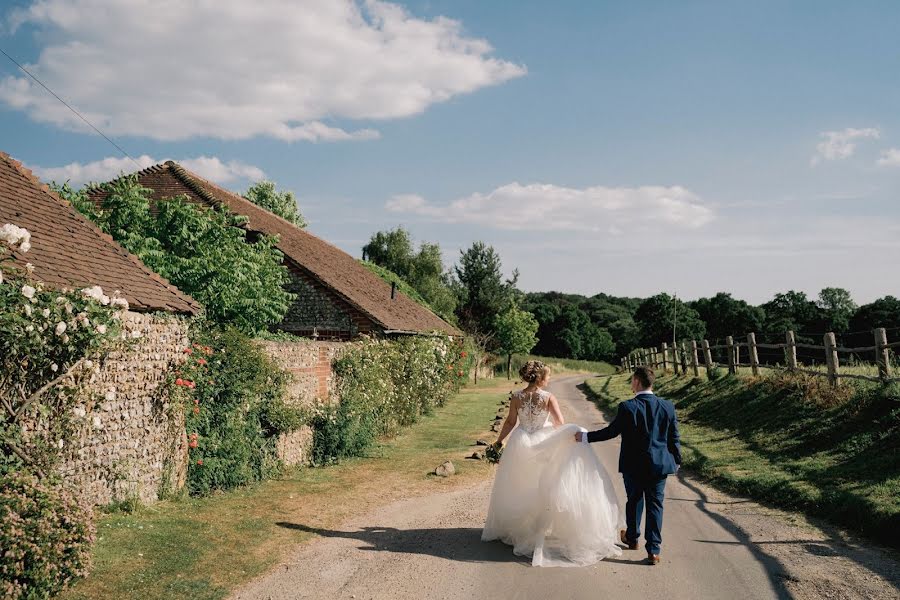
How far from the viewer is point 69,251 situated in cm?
947

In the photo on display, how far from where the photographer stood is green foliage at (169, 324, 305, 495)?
8.85 m

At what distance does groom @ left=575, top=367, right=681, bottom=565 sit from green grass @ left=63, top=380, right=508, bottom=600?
3.77 m

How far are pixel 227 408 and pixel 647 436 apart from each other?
6.14 m

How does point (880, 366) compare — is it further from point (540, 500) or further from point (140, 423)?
point (140, 423)

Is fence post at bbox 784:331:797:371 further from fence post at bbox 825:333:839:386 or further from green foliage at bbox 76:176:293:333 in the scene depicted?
green foliage at bbox 76:176:293:333

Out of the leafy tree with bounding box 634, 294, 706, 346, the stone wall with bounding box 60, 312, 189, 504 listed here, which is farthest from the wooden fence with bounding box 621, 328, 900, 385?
the leafy tree with bounding box 634, 294, 706, 346

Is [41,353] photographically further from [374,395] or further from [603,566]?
[374,395]

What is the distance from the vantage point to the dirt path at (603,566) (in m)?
5.45

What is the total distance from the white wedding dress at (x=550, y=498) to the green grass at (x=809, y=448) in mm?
3113

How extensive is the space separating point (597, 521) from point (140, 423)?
19.2ft

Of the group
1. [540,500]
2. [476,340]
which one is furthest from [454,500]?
[476,340]

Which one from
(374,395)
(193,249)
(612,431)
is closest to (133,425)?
(612,431)

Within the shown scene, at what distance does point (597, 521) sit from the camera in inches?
252

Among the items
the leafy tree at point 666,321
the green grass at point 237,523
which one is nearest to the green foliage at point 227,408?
the green grass at point 237,523
